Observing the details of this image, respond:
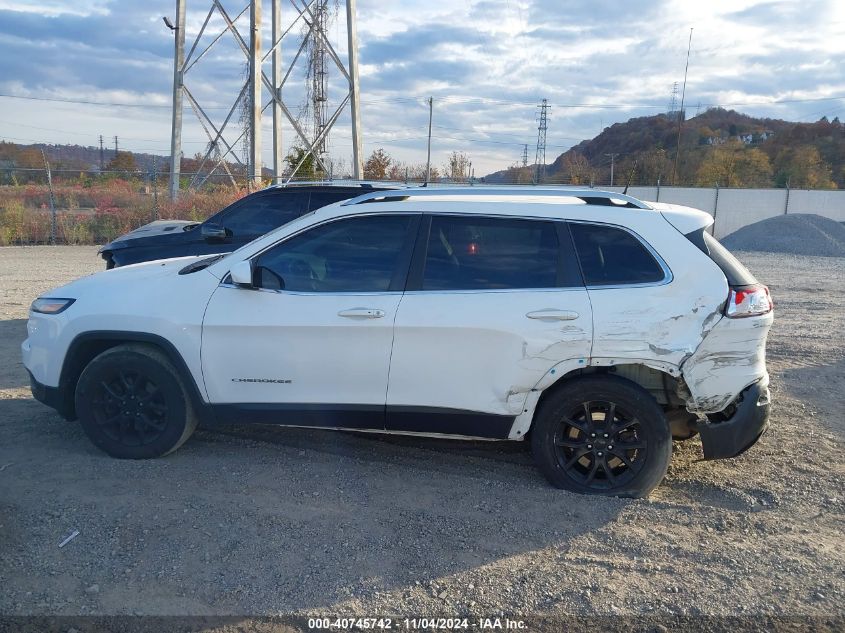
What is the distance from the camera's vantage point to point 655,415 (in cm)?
482

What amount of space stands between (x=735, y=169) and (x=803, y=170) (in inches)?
192

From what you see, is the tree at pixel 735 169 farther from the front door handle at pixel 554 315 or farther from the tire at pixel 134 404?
the tire at pixel 134 404

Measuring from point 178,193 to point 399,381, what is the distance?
21.3 meters

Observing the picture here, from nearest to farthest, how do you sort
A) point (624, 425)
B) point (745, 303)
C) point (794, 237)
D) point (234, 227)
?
point (745, 303) → point (624, 425) → point (234, 227) → point (794, 237)

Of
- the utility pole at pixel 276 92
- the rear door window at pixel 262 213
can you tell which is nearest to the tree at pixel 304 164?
the utility pole at pixel 276 92

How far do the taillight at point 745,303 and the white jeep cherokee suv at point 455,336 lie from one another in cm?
1

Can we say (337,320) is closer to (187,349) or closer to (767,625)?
(187,349)

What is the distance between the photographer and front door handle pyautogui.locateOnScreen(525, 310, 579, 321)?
4828 millimetres

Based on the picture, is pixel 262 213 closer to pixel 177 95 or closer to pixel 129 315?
pixel 129 315

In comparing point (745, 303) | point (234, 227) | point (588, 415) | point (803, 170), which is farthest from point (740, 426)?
point (803, 170)

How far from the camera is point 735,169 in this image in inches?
2168

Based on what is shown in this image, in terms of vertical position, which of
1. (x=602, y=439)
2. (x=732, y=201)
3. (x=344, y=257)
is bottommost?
(x=602, y=439)

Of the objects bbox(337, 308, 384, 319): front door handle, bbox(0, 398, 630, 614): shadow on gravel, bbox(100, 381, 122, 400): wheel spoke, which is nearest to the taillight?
bbox(0, 398, 630, 614): shadow on gravel

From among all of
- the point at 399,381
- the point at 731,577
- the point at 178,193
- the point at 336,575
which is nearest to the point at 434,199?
the point at 399,381
